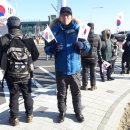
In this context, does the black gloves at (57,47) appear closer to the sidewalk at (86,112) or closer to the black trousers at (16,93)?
the black trousers at (16,93)

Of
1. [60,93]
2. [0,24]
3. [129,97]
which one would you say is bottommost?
[129,97]

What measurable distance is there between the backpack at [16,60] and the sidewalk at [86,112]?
0.93 m

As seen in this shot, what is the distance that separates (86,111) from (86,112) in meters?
0.07

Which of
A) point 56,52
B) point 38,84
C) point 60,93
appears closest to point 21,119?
point 60,93

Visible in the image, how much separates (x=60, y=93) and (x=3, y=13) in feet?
7.60

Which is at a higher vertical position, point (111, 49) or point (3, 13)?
point (3, 13)

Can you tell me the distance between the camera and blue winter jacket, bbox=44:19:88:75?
18.8 ft

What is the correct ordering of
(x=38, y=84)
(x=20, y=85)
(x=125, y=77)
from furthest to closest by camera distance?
(x=125, y=77), (x=38, y=84), (x=20, y=85)

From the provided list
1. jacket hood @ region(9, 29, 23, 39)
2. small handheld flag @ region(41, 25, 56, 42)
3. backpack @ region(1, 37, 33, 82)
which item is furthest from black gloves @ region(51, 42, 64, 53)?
jacket hood @ region(9, 29, 23, 39)

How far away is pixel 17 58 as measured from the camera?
17.9 ft

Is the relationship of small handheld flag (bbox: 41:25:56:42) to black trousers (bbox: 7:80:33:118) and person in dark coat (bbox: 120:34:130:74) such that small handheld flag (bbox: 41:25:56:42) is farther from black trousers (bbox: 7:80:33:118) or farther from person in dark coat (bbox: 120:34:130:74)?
person in dark coat (bbox: 120:34:130:74)

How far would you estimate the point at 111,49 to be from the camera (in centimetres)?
1075

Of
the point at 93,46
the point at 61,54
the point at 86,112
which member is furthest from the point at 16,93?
the point at 93,46

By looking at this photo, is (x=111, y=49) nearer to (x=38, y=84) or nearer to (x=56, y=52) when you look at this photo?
(x=38, y=84)
